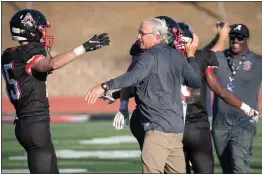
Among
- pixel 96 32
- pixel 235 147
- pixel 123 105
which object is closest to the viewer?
pixel 123 105

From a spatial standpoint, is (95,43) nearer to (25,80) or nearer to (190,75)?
(25,80)

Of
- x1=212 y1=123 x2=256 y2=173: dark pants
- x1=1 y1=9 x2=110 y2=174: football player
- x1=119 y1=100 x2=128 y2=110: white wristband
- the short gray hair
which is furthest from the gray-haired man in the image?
x1=212 y1=123 x2=256 y2=173: dark pants

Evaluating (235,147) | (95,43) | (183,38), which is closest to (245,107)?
(235,147)

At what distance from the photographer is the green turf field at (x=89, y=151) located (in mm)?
9312

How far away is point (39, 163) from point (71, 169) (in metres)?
3.49

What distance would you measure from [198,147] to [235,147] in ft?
2.30

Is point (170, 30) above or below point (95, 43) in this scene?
above

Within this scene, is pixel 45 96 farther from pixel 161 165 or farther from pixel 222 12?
pixel 222 12

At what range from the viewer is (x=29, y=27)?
18.9 feet

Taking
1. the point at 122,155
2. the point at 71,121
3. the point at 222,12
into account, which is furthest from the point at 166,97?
the point at 222,12

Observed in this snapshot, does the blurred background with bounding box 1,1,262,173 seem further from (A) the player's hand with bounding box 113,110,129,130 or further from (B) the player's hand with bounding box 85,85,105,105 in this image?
(B) the player's hand with bounding box 85,85,105,105

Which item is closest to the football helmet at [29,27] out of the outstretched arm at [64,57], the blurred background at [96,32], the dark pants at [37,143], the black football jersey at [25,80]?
the black football jersey at [25,80]

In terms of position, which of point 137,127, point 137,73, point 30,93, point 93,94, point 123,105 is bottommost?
point 137,127

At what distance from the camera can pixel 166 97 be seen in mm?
5254
